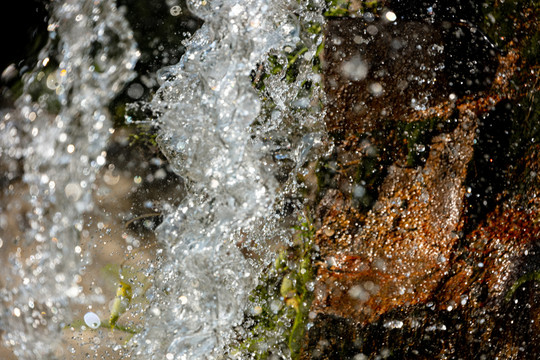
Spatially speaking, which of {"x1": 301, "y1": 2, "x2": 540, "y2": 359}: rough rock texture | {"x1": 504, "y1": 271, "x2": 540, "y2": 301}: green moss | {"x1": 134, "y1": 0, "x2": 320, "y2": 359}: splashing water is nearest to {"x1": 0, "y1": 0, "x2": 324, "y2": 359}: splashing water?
{"x1": 134, "y1": 0, "x2": 320, "y2": 359}: splashing water

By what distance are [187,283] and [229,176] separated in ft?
1.20

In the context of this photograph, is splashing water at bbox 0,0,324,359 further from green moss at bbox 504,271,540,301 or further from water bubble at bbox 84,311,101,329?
green moss at bbox 504,271,540,301

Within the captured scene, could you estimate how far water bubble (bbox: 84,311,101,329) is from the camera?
4.90 feet

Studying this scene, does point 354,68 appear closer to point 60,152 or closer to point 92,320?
point 60,152

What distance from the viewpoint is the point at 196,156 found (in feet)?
4.66

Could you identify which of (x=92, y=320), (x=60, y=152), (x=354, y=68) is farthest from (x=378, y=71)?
(x=92, y=320)

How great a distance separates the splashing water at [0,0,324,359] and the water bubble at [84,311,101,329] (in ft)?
0.16

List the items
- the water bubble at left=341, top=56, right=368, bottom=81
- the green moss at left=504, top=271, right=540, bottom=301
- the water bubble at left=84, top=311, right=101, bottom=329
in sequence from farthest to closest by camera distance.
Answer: the green moss at left=504, top=271, right=540, bottom=301
the water bubble at left=84, top=311, right=101, bottom=329
the water bubble at left=341, top=56, right=368, bottom=81

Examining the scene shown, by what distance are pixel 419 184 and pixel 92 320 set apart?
111 cm

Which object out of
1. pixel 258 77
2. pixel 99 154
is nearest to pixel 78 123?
pixel 99 154

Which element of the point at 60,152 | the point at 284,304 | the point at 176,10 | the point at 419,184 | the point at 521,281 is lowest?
the point at 521,281

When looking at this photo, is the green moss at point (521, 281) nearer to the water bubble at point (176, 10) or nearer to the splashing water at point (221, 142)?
the splashing water at point (221, 142)

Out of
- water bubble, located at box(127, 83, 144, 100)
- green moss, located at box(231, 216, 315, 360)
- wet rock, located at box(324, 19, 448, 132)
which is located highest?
water bubble, located at box(127, 83, 144, 100)

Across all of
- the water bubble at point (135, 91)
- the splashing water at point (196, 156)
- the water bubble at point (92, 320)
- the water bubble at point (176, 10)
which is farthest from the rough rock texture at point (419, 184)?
the water bubble at point (92, 320)
